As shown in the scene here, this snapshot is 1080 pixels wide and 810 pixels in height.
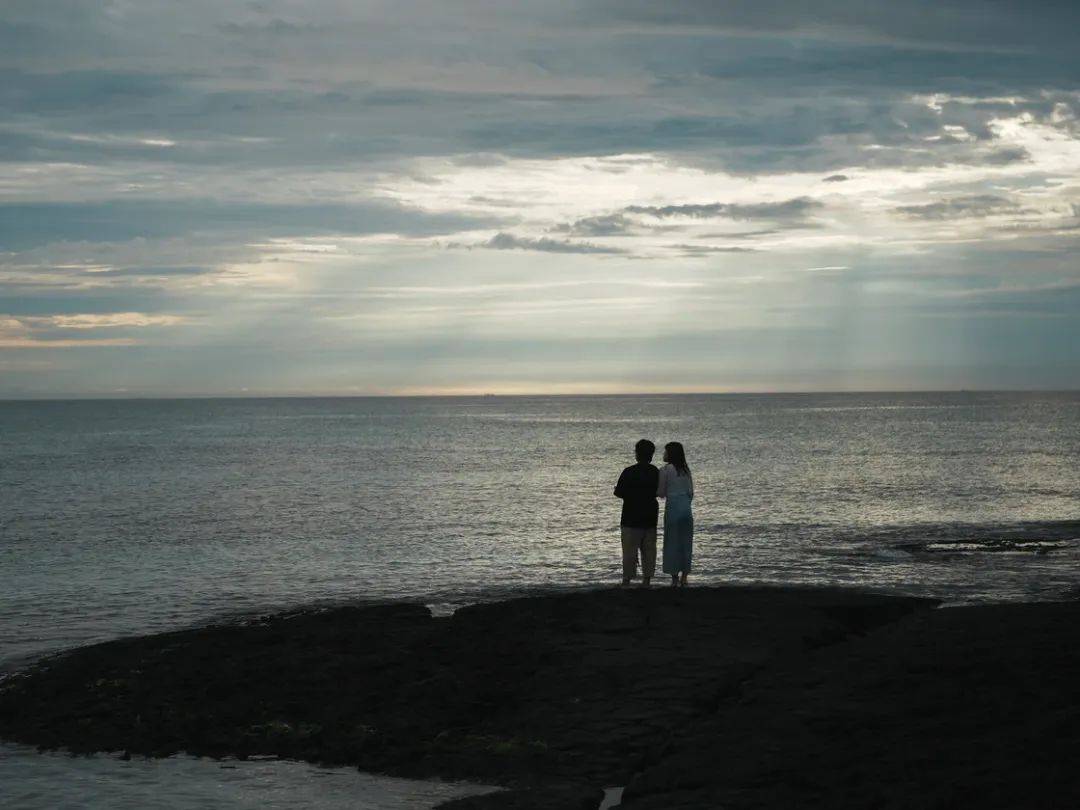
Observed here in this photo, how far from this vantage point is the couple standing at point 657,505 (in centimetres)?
1789

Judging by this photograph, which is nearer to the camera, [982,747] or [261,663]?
[982,747]

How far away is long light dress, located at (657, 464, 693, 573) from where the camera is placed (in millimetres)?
17891

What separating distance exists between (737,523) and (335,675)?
27.0m

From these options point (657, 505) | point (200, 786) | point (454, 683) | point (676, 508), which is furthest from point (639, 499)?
point (200, 786)

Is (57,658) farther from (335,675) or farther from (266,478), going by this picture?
(266,478)

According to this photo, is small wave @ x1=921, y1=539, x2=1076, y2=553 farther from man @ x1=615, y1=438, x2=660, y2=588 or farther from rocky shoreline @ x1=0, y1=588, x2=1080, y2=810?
man @ x1=615, y1=438, x2=660, y2=588

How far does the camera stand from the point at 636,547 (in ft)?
61.9

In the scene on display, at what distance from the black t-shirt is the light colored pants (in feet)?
0.54

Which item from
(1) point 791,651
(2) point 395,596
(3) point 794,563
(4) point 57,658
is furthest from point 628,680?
(3) point 794,563

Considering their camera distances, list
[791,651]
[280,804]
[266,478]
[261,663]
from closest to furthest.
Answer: [280,804] < [791,651] < [261,663] < [266,478]

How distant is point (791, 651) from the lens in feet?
47.1

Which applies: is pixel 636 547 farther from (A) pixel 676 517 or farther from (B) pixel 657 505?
(A) pixel 676 517

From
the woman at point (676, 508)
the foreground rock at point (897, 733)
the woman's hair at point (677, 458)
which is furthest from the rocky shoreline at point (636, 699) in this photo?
the woman's hair at point (677, 458)

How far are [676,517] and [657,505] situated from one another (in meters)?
0.44
